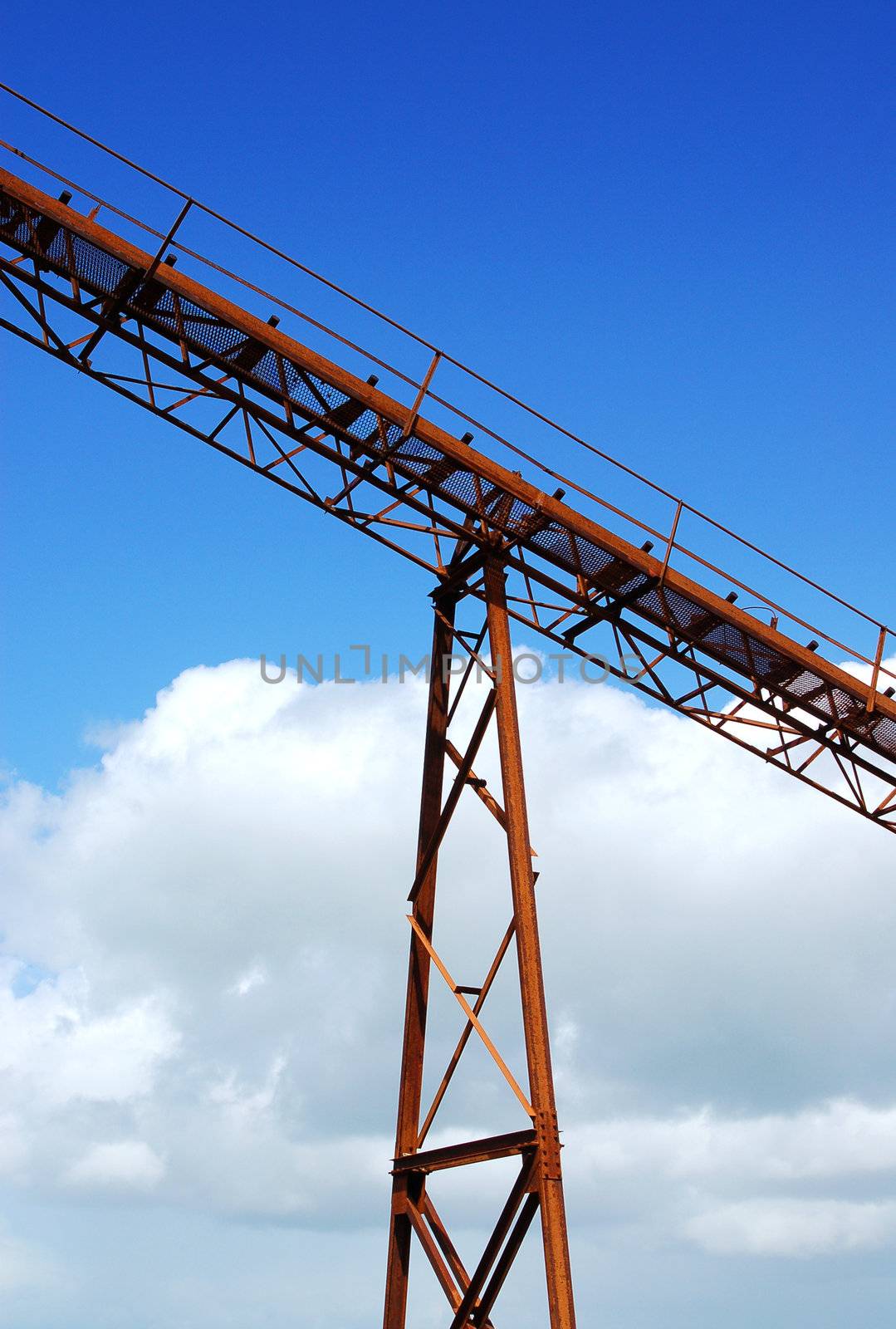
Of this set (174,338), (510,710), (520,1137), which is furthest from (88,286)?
(520,1137)

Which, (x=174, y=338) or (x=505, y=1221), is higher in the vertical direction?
(x=174, y=338)

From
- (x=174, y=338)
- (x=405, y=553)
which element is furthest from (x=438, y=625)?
(x=174, y=338)

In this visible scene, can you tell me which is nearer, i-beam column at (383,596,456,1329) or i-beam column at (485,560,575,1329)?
i-beam column at (485,560,575,1329)

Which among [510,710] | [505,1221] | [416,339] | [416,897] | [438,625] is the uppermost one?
[416,339]

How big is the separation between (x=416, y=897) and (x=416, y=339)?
20.1 feet

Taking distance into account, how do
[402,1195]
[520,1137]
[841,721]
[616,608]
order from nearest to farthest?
[520,1137]
[402,1195]
[616,608]
[841,721]

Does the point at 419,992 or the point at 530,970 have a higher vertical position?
the point at 419,992

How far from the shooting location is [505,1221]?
1437cm

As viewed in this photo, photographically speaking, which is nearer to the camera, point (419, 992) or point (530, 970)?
point (530, 970)

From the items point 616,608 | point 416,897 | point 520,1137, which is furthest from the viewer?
point 616,608

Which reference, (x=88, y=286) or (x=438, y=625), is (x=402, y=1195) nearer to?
(x=438, y=625)

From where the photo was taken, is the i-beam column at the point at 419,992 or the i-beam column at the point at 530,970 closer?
the i-beam column at the point at 530,970

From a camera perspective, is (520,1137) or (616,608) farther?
(616,608)

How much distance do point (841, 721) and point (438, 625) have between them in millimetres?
5670
